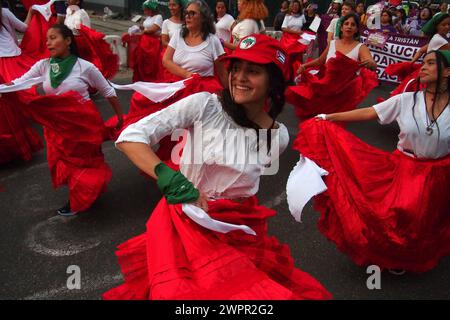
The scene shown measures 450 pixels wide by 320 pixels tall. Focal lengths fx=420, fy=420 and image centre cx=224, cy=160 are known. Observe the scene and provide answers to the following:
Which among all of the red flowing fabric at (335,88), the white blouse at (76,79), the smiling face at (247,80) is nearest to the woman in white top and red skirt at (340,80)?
the red flowing fabric at (335,88)

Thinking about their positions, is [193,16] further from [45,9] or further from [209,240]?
[209,240]

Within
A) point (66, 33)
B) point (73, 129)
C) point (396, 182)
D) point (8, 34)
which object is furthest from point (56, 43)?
point (396, 182)

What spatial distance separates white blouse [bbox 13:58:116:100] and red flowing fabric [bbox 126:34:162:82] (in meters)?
4.18

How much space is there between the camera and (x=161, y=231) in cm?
177

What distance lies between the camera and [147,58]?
324 inches

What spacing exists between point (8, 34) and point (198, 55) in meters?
2.64

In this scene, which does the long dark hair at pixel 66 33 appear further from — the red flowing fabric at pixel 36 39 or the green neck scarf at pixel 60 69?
the red flowing fabric at pixel 36 39

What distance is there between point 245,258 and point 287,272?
0.33 m

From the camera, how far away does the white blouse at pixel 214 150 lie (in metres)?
1.98

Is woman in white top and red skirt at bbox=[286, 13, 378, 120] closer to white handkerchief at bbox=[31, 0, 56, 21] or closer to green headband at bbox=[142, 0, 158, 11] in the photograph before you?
white handkerchief at bbox=[31, 0, 56, 21]

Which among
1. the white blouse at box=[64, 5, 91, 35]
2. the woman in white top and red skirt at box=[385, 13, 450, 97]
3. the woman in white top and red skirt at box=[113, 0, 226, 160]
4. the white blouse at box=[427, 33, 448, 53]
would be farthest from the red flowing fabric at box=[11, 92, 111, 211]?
the white blouse at box=[427, 33, 448, 53]

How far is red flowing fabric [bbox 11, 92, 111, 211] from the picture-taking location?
153 inches

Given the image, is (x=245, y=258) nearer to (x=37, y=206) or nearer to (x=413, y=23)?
(x=37, y=206)

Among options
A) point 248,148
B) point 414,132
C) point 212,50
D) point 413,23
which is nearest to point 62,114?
point 212,50
